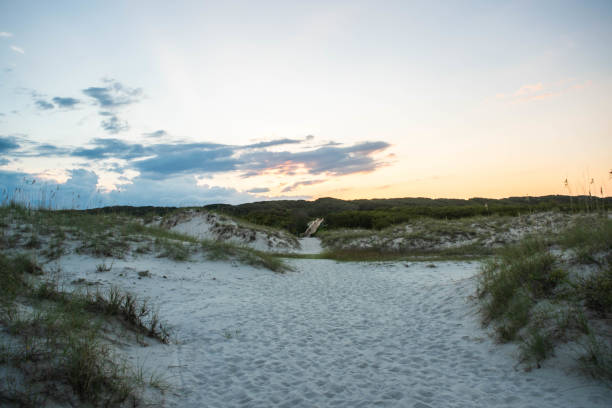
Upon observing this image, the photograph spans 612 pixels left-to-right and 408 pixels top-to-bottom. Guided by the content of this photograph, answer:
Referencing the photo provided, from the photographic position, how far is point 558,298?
5141 mm

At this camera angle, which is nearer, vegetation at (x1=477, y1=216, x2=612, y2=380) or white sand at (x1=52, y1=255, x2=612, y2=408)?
white sand at (x1=52, y1=255, x2=612, y2=408)

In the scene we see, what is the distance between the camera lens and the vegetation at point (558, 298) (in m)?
4.29

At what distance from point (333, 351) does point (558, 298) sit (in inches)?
141

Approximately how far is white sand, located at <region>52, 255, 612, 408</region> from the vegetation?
0.30 m

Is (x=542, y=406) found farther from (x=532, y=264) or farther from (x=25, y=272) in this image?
(x=25, y=272)

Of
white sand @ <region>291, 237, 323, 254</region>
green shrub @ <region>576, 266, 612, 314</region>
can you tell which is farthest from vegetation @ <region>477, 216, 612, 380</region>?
white sand @ <region>291, 237, 323, 254</region>

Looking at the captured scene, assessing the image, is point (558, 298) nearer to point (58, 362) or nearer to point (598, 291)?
point (598, 291)

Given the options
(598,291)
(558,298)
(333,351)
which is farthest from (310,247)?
(598,291)

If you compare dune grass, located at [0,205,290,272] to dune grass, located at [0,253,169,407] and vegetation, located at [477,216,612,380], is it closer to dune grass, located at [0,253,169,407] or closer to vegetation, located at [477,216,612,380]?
dune grass, located at [0,253,169,407]

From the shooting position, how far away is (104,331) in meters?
4.71

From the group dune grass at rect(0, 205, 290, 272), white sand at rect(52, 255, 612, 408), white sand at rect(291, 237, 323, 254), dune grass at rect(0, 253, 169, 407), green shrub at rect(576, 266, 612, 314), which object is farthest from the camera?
white sand at rect(291, 237, 323, 254)

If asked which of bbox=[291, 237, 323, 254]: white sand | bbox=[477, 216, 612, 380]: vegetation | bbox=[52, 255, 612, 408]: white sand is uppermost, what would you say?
bbox=[477, 216, 612, 380]: vegetation

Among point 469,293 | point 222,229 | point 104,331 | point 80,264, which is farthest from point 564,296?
point 222,229

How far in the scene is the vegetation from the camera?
14.1 ft
